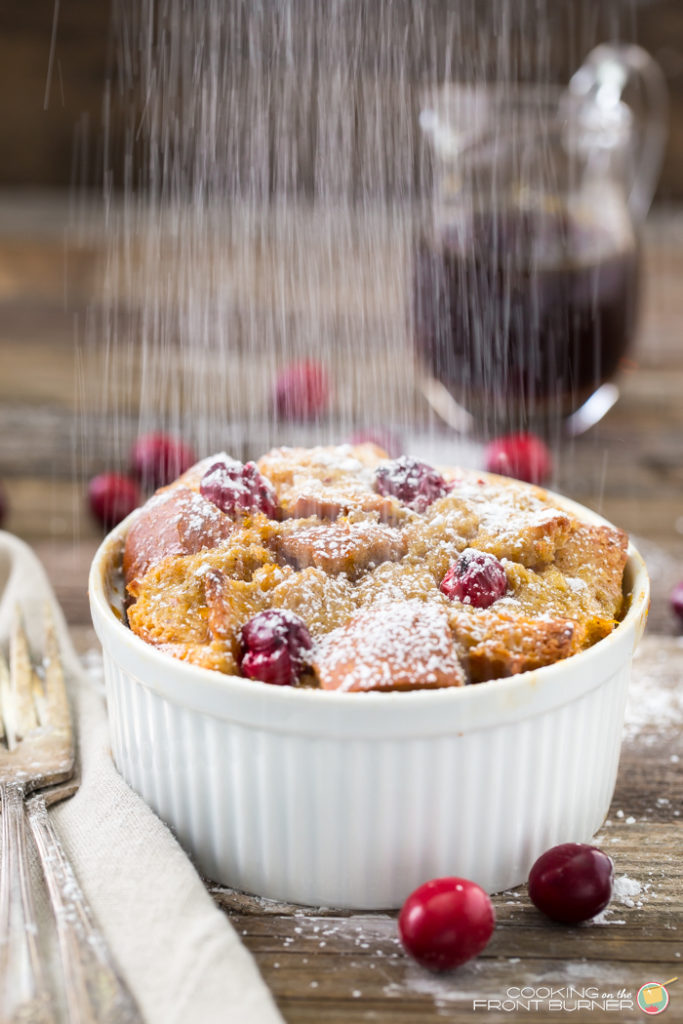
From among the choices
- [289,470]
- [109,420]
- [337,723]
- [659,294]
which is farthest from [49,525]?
[659,294]

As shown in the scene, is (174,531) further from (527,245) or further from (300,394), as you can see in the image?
(300,394)

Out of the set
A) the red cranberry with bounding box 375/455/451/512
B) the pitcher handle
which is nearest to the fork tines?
the red cranberry with bounding box 375/455/451/512

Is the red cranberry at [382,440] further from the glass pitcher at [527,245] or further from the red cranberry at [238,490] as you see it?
the red cranberry at [238,490]

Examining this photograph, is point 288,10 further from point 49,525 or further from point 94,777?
point 94,777

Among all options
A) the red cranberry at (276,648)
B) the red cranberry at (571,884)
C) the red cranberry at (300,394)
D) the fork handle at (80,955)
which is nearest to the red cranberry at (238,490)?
the red cranberry at (276,648)

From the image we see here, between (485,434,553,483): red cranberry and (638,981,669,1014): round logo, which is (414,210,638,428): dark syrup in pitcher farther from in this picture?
(638,981,669,1014): round logo

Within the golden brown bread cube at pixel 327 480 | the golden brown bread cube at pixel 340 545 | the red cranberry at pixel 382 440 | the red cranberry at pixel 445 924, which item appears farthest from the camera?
the red cranberry at pixel 382 440
